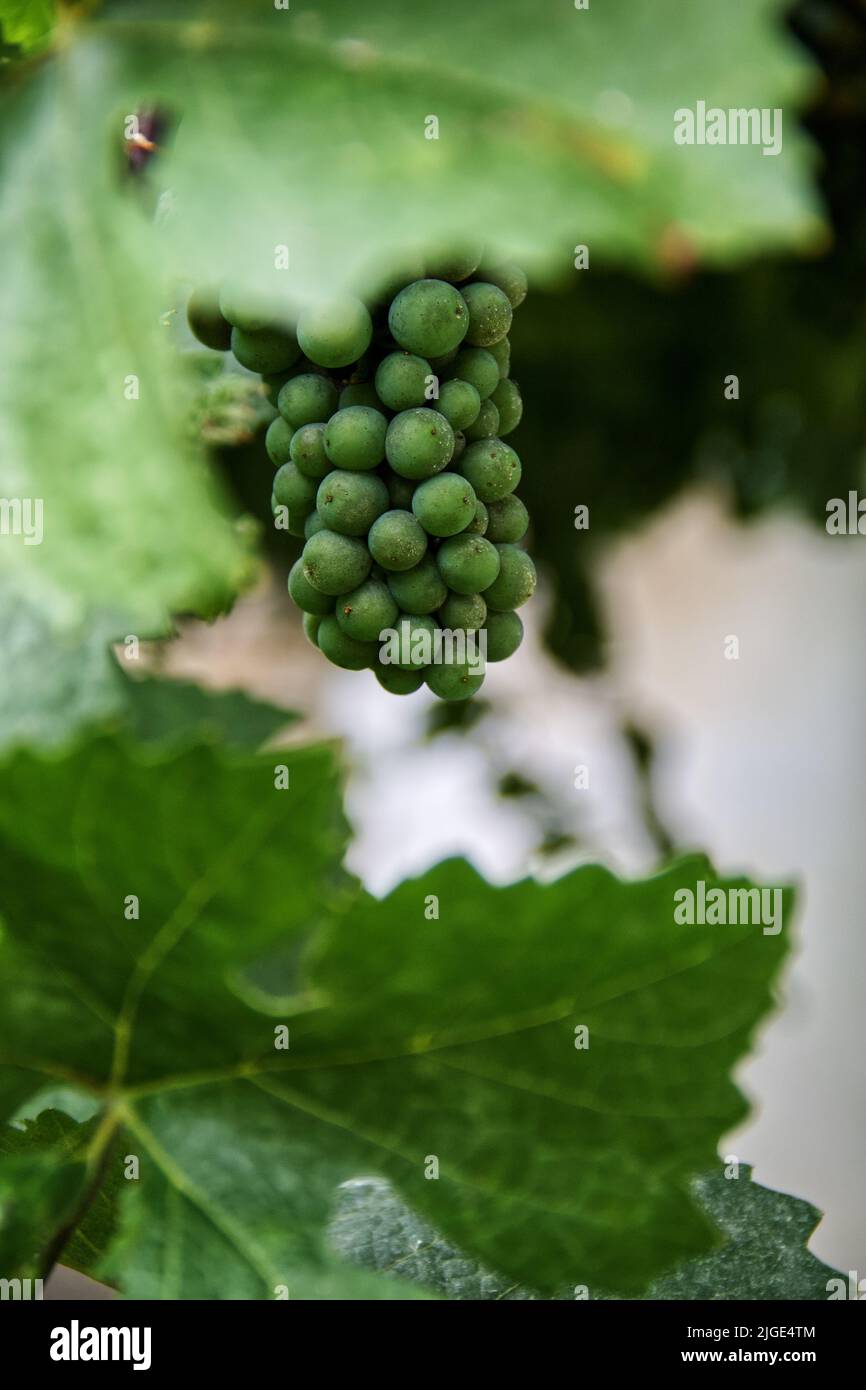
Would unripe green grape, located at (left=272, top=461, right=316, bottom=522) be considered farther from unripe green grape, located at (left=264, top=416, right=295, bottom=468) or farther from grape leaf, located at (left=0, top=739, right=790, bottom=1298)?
grape leaf, located at (left=0, top=739, right=790, bottom=1298)

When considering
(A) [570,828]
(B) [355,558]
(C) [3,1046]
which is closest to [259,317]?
(B) [355,558]

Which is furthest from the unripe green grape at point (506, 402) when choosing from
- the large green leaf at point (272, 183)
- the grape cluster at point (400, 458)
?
the large green leaf at point (272, 183)

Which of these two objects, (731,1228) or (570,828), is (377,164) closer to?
(731,1228)

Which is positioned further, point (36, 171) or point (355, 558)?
point (355, 558)

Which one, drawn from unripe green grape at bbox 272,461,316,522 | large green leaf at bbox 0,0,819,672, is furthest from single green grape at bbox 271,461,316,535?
large green leaf at bbox 0,0,819,672

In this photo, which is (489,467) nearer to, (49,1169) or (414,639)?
(414,639)

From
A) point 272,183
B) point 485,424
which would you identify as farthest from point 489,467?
point 272,183
